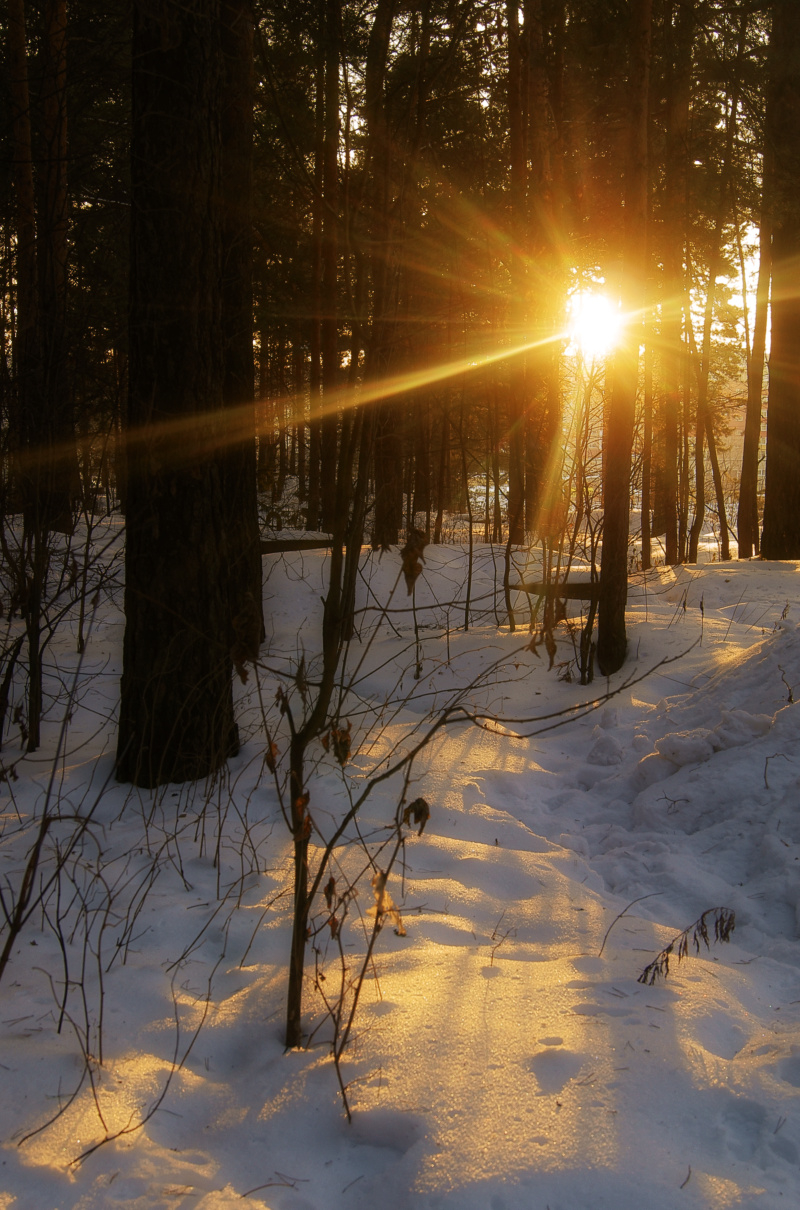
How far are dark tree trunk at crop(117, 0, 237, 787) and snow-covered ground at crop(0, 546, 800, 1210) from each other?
0.46m

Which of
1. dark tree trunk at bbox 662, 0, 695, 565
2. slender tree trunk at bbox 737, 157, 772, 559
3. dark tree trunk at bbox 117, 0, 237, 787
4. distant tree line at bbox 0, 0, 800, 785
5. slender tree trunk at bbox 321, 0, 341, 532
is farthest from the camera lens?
slender tree trunk at bbox 737, 157, 772, 559

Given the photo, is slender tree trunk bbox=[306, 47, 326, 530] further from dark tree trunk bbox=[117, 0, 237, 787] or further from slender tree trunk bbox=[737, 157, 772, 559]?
slender tree trunk bbox=[737, 157, 772, 559]

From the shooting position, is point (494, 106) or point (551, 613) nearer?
point (551, 613)

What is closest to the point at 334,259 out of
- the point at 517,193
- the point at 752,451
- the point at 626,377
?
the point at 517,193

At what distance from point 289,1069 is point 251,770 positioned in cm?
242

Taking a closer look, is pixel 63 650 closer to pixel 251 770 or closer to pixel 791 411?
pixel 251 770

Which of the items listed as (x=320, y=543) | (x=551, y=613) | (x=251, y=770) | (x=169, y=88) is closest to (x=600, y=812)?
(x=251, y=770)

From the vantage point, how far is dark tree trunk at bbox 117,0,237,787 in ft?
13.2

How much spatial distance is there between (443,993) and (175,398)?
3.16 m

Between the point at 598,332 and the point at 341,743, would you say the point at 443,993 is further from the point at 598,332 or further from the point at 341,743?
the point at 598,332

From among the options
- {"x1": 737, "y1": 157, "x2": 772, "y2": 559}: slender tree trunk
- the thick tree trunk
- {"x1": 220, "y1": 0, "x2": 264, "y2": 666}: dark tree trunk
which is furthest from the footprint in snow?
{"x1": 737, "y1": 157, "x2": 772, "y2": 559}: slender tree trunk

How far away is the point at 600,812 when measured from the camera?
454 centimetres

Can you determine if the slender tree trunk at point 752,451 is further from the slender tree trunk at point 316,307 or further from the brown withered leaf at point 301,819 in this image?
the brown withered leaf at point 301,819

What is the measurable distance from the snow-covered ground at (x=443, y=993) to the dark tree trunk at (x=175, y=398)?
0.46 meters
